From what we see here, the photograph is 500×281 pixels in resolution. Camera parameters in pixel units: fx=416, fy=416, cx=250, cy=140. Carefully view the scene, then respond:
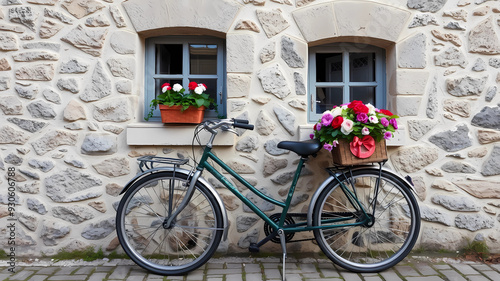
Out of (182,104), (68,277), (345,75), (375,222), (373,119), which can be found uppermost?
(345,75)

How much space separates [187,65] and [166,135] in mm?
722

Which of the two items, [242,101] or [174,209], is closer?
[174,209]

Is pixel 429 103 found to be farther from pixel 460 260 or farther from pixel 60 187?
pixel 60 187

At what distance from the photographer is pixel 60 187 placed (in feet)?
11.6

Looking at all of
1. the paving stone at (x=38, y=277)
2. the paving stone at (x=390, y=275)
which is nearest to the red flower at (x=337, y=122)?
the paving stone at (x=390, y=275)

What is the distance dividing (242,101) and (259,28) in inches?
25.4

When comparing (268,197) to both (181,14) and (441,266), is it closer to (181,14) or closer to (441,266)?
(441,266)

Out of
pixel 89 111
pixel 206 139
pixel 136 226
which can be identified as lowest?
pixel 136 226

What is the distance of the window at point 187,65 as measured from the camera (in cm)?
380

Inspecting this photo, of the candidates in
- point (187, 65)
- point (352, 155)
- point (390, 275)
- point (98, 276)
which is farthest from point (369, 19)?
point (98, 276)

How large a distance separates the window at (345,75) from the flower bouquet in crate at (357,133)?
0.68 meters

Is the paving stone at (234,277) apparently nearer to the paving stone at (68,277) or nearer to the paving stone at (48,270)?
the paving stone at (68,277)

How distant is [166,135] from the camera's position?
3.51 m

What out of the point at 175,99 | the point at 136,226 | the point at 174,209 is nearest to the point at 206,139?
the point at 175,99
